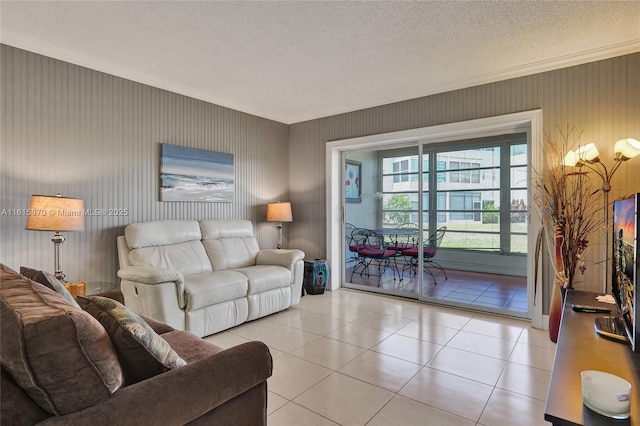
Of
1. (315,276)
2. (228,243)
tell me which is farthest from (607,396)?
(315,276)

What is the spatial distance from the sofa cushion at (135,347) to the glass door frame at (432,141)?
3485 mm

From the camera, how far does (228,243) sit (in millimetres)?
4156

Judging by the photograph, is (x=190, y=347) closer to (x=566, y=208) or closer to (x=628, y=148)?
(x=566, y=208)

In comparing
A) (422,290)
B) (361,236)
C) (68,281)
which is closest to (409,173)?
(361,236)

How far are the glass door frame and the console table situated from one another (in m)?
1.79

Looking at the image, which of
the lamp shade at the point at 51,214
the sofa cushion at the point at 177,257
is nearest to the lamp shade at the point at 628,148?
the sofa cushion at the point at 177,257

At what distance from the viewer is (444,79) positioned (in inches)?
149

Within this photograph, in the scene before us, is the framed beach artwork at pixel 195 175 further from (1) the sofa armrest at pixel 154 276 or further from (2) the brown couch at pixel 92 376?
(2) the brown couch at pixel 92 376

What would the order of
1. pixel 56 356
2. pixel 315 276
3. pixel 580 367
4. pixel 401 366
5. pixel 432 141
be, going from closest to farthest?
pixel 56 356 < pixel 580 367 < pixel 401 366 < pixel 432 141 < pixel 315 276

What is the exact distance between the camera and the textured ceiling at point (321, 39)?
246 centimetres

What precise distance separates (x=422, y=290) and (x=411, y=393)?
7.69 feet

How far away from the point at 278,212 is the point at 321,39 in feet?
8.20

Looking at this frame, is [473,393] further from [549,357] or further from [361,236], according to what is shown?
[361,236]

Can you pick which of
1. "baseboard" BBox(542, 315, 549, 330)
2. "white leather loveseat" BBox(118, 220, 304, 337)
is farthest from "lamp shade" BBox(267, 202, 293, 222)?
"baseboard" BBox(542, 315, 549, 330)
